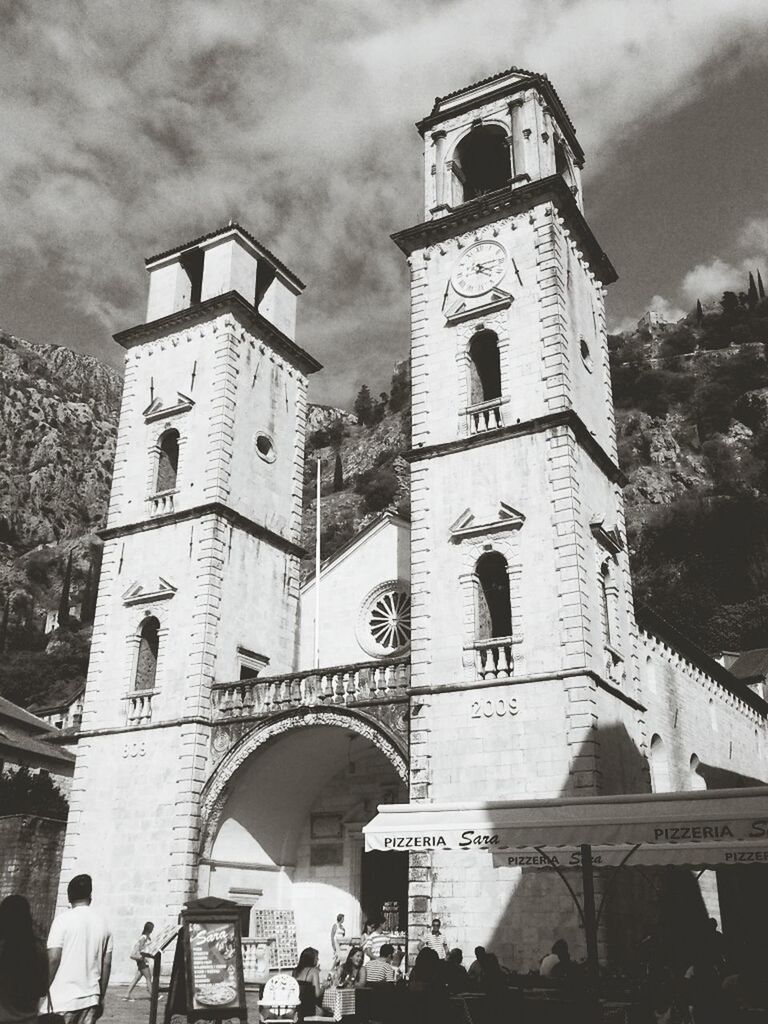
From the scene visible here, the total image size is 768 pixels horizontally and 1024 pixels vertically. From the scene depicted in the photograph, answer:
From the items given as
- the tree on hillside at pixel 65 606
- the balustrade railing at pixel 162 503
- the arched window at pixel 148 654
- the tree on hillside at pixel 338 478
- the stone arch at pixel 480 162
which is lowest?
the arched window at pixel 148 654

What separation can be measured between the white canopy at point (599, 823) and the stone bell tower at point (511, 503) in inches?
213

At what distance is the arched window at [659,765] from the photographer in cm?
2403

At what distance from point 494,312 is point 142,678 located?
→ 12.1 m

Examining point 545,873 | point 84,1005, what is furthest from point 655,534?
point 84,1005

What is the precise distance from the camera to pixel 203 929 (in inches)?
473

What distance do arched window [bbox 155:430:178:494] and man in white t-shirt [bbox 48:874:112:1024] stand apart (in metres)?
18.7

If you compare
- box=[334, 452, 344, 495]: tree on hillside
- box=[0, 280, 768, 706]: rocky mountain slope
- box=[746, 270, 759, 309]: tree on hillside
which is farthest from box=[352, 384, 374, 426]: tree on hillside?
box=[746, 270, 759, 309]: tree on hillside

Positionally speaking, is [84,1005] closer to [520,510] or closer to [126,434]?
[520,510]

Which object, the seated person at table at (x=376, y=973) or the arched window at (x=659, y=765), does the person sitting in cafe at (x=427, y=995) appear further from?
the arched window at (x=659, y=765)

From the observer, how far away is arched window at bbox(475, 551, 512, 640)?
1970cm

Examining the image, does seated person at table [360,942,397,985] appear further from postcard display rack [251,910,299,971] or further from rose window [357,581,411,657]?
rose window [357,581,411,657]

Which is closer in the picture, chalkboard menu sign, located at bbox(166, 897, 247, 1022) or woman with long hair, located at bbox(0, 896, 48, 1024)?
woman with long hair, located at bbox(0, 896, 48, 1024)

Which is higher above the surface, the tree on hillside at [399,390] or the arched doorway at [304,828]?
the tree on hillside at [399,390]

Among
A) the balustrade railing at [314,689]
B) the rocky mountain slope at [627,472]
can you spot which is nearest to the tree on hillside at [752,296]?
the rocky mountain slope at [627,472]
